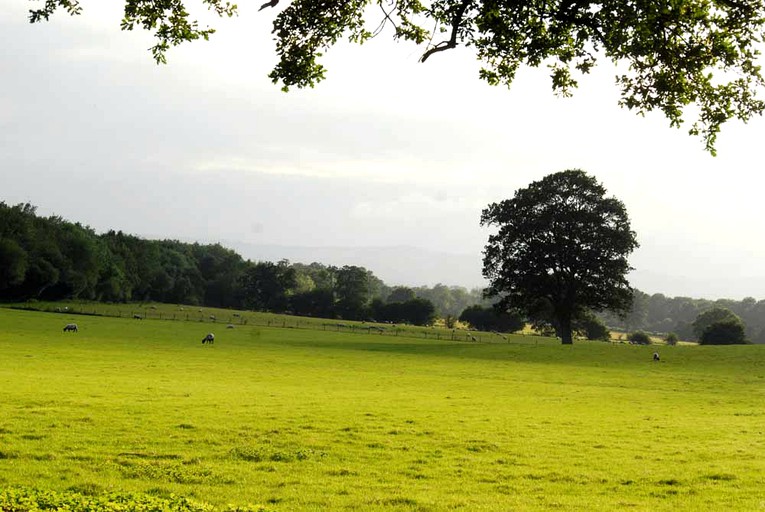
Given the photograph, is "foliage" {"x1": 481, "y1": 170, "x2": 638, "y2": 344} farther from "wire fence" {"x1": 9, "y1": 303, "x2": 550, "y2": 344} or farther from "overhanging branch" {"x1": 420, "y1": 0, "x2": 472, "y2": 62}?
"overhanging branch" {"x1": 420, "y1": 0, "x2": 472, "y2": 62}

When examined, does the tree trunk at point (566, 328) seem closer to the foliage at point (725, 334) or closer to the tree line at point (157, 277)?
the foliage at point (725, 334)

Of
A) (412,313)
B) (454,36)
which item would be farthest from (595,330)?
(454,36)

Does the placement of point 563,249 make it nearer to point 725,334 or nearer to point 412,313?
point 725,334

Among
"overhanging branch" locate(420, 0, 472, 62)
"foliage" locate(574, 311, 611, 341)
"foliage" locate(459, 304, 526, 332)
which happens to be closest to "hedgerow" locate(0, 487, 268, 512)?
"overhanging branch" locate(420, 0, 472, 62)

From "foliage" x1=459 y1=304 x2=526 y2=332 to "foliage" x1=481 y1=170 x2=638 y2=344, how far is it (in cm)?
5996

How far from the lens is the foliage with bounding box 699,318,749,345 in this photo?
89812 mm

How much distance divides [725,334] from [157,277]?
123931mm

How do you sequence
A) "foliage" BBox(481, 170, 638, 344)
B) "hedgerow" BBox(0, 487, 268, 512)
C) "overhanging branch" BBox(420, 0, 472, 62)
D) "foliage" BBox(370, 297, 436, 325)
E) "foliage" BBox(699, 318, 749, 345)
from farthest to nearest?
"foliage" BBox(370, 297, 436, 325) < "foliage" BBox(699, 318, 749, 345) < "foliage" BBox(481, 170, 638, 344) < "overhanging branch" BBox(420, 0, 472, 62) < "hedgerow" BBox(0, 487, 268, 512)

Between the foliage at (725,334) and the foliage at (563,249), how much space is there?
30.5 meters

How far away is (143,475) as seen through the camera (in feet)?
43.0

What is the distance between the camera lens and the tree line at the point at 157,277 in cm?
11581

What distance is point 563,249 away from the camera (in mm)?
68562

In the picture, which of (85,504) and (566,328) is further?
(566,328)

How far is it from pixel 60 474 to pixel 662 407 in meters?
25.3
